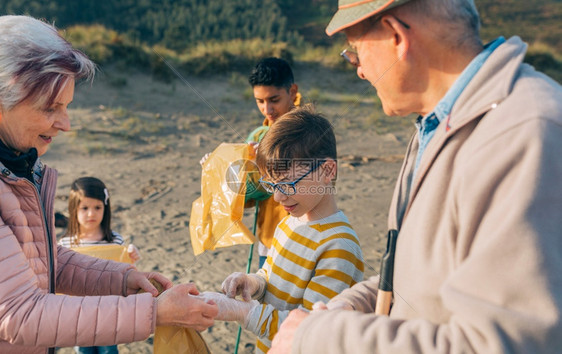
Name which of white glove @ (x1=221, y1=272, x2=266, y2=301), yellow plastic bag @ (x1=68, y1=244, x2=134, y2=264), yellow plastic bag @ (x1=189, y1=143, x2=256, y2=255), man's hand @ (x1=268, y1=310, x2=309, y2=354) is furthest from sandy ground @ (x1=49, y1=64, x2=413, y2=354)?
man's hand @ (x1=268, y1=310, x2=309, y2=354)

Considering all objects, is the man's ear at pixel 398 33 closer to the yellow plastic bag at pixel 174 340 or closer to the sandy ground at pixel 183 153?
the yellow plastic bag at pixel 174 340

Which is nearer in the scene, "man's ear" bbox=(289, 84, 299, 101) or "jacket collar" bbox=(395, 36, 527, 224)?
"jacket collar" bbox=(395, 36, 527, 224)

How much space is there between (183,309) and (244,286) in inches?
17.0

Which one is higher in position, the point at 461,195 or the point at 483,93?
the point at 483,93

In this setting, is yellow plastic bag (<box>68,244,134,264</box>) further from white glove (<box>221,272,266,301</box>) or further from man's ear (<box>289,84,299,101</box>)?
man's ear (<box>289,84,299,101</box>)

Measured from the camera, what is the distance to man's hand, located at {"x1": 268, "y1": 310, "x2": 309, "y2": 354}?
4.69 feet

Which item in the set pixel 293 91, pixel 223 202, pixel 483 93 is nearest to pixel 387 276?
pixel 483 93

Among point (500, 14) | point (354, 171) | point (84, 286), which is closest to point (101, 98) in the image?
point (354, 171)

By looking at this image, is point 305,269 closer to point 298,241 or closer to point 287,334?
point 298,241

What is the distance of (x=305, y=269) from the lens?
221 centimetres

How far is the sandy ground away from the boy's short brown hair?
5.83ft

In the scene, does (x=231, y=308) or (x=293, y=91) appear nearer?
(x=231, y=308)

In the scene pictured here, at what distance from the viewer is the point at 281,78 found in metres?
3.88

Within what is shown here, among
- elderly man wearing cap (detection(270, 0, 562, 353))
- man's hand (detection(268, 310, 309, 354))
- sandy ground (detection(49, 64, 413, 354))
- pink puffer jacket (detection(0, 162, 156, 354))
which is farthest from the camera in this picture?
sandy ground (detection(49, 64, 413, 354))
